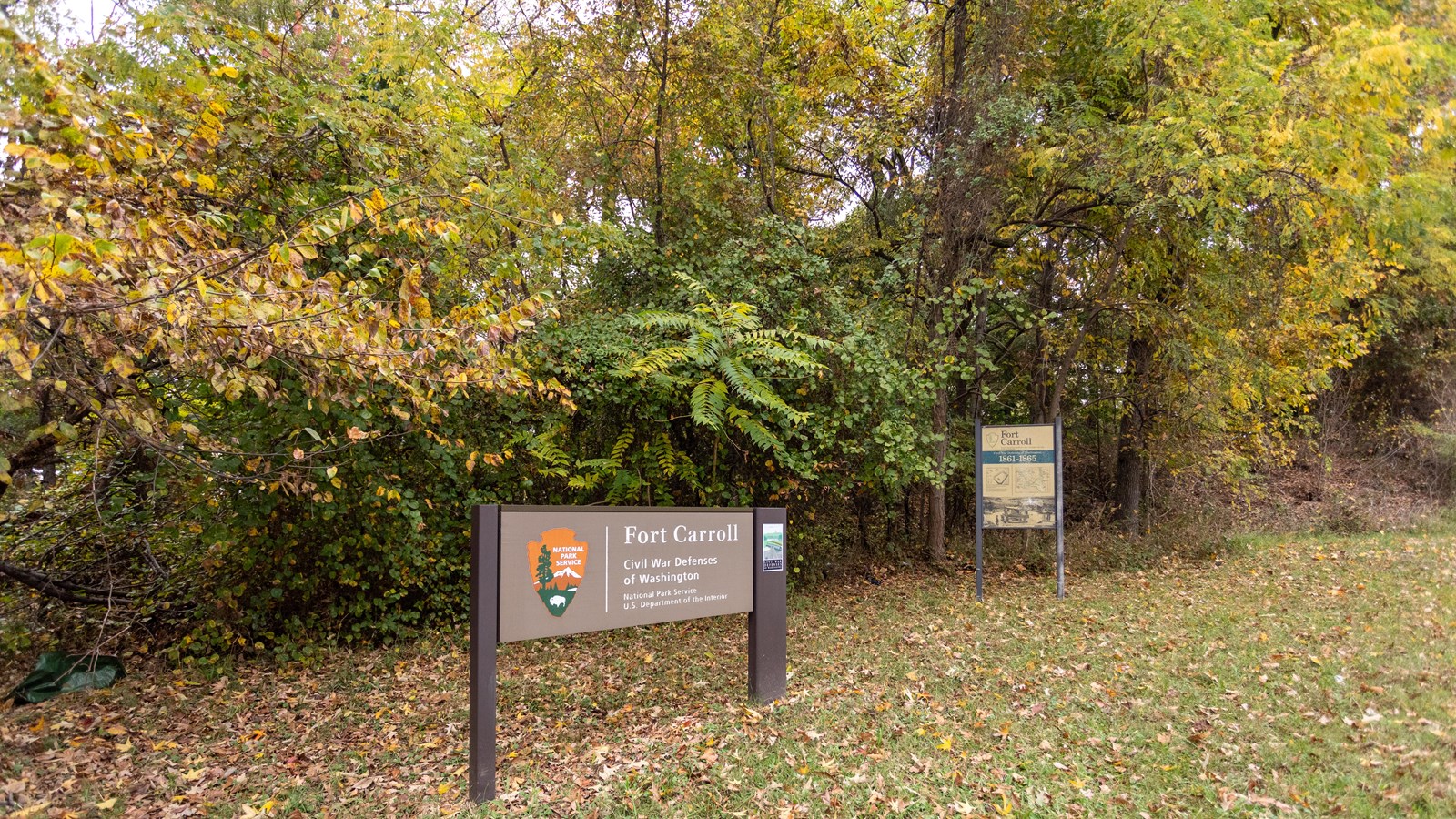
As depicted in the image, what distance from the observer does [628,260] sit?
33.8 feet

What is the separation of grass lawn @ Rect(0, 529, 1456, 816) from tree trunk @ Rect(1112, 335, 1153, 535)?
4983mm

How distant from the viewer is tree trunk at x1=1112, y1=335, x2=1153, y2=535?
13.4 m

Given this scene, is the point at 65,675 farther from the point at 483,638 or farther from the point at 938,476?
the point at 938,476

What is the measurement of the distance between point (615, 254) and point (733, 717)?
20.1 ft

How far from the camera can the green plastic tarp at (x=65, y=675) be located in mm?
6892

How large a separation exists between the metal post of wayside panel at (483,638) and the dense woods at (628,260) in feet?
4.35

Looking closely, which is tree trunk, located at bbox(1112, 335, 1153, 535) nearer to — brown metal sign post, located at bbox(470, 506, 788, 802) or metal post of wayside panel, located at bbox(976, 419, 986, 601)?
metal post of wayside panel, located at bbox(976, 419, 986, 601)

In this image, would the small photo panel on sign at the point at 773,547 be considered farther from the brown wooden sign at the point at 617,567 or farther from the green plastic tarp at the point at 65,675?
the green plastic tarp at the point at 65,675

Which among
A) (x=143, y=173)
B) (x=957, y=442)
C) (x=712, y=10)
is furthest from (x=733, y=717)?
(x=712, y=10)

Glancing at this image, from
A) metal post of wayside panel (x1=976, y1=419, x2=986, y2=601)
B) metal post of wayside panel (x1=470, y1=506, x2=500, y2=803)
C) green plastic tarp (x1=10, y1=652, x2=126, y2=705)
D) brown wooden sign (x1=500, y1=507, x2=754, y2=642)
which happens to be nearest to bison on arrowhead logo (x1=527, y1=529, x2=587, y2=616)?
brown wooden sign (x1=500, y1=507, x2=754, y2=642)

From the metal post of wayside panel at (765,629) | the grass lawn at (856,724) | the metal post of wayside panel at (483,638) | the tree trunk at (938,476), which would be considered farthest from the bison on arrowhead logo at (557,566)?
the tree trunk at (938,476)

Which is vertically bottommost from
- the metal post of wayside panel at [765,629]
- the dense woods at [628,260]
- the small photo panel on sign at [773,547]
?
the metal post of wayside panel at [765,629]

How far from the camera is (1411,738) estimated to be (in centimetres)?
479

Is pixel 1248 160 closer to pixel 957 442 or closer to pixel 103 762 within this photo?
pixel 957 442
